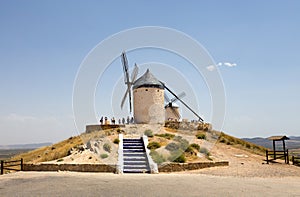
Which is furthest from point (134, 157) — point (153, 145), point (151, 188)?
point (151, 188)

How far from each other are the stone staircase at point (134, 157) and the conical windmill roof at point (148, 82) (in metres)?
12.1

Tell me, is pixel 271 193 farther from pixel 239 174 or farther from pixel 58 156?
pixel 58 156

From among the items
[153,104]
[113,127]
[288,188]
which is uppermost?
[153,104]

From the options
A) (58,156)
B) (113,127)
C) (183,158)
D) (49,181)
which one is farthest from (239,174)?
(113,127)

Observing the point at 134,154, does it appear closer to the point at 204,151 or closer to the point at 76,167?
the point at 76,167

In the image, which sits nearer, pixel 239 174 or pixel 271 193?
pixel 271 193

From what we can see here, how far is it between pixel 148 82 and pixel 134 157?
16.8m

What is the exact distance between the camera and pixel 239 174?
51.3 ft

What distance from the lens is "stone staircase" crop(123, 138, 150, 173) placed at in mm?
16750

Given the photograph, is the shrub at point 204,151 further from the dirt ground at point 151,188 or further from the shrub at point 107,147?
the dirt ground at point 151,188

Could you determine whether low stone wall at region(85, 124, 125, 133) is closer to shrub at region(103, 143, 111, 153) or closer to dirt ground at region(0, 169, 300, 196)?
shrub at region(103, 143, 111, 153)

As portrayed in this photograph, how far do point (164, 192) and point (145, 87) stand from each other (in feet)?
78.9

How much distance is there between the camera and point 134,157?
61.4 feet

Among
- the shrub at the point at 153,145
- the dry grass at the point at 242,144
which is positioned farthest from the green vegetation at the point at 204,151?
the dry grass at the point at 242,144
